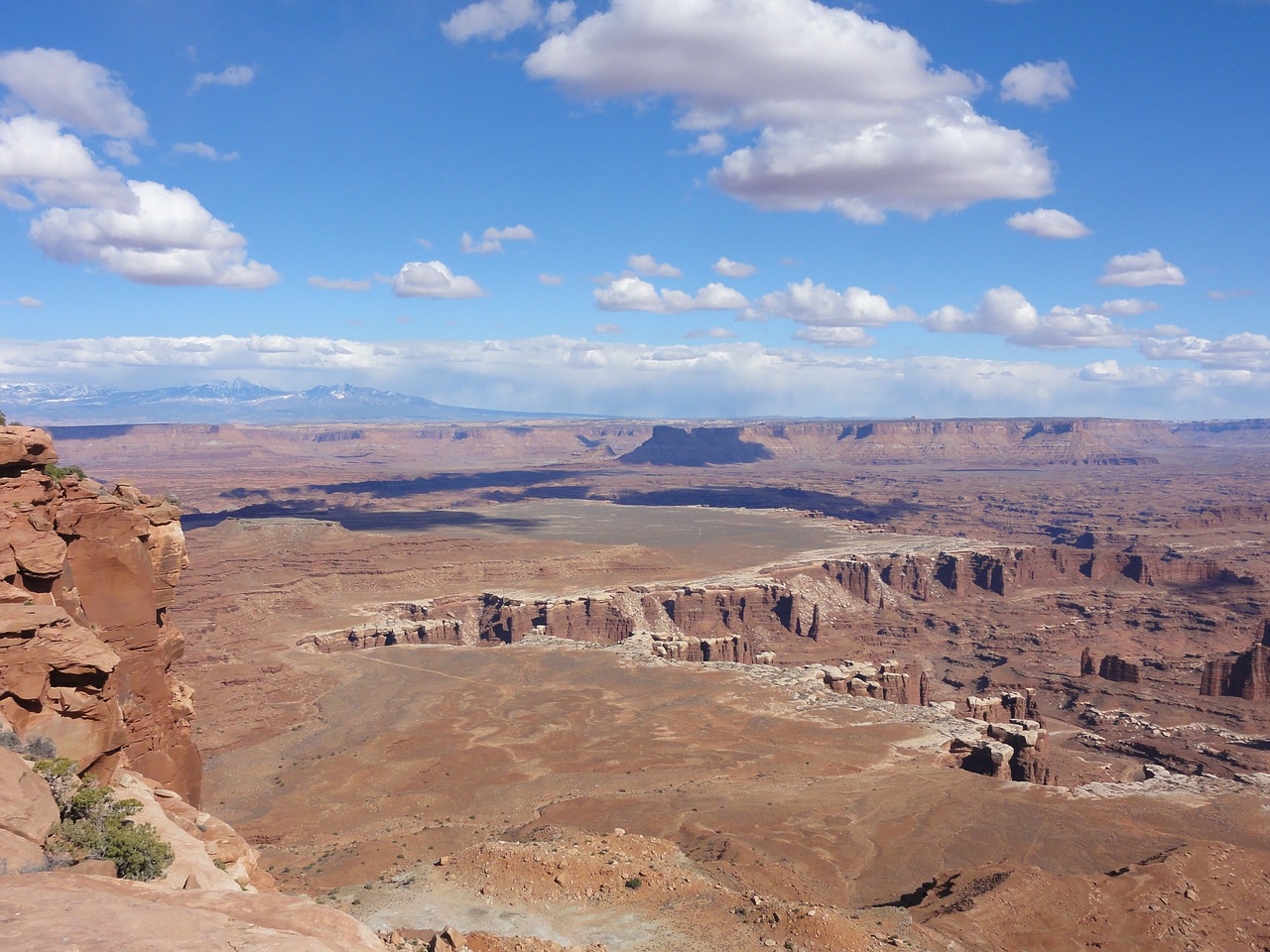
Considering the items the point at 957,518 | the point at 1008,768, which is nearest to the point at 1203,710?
the point at 1008,768

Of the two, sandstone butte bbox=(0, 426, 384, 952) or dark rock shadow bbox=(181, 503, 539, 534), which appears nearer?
sandstone butte bbox=(0, 426, 384, 952)

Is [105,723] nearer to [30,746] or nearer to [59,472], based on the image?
[30,746]

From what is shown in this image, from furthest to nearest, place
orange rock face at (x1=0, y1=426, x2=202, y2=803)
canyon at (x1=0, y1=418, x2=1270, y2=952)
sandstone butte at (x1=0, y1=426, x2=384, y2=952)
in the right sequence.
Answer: canyon at (x1=0, y1=418, x2=1270, y2=952) → orange rock face at (x1=0, y1=426, x2=202, y2=803) → sandstone butte at (x1=0, y1=426, x2=384, y2=952)

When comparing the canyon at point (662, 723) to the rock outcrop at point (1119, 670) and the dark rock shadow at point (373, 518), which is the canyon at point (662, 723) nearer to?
the rock outcrop at point (1119, 670)

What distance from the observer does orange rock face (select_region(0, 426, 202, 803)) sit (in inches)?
587

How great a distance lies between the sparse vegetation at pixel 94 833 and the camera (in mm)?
12586

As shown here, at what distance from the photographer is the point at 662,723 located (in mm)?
52750

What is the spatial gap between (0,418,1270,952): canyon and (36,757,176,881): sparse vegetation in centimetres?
139

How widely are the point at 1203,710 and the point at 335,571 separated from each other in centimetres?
8457

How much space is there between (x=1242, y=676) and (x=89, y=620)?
260 ft

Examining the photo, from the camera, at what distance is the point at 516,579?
3925 inches

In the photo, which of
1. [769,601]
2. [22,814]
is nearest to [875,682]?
[769,601]

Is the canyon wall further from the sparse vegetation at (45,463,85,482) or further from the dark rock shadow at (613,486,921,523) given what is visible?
the sparse vegetation at (45,463,85,482)

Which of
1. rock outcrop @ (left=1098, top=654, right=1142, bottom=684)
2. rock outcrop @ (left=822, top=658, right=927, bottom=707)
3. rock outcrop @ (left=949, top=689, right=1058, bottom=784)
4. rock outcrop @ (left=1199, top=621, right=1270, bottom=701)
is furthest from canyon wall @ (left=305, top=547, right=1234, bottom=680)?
rock outcrop @ (left=949, top=689, right=1058, bottom=784)
